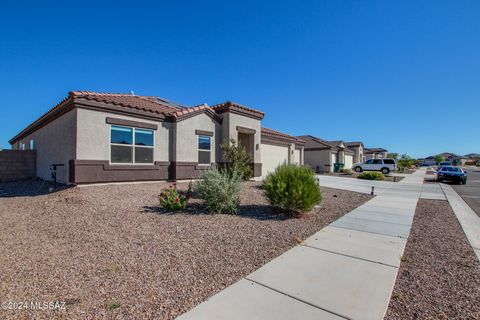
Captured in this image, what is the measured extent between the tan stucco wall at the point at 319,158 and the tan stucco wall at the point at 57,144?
88.8ft

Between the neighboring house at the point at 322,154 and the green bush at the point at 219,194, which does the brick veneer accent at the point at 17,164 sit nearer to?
the green bush at the point at 219,194

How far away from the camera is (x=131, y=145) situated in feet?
38.4

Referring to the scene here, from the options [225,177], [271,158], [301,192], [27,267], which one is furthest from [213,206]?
[271,158]

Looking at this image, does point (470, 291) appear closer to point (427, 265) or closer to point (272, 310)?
point (427, 265)

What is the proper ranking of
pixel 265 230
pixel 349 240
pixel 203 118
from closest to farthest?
pixel 349 240 < pixel 265 230 < pixel 203 118

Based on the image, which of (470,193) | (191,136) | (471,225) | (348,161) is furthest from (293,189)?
(348,161)

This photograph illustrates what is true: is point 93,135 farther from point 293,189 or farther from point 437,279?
point 437,279

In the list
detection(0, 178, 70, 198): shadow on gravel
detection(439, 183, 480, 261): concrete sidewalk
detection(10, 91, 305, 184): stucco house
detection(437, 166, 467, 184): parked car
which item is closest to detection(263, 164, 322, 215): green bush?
detection(439, 183, 480, 261): concrete sidewalk

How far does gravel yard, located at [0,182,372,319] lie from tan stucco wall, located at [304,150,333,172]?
82.3 feet

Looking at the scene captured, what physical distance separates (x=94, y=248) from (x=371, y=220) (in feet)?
24.2

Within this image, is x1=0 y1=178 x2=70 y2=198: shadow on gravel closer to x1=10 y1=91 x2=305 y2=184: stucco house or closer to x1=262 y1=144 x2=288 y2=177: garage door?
x1=10 y1=91 x2=305 y2=184: stucco house

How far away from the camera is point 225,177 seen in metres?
7.85

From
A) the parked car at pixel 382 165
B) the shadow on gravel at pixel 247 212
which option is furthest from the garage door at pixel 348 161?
the shadow on gravel at pixel 247 212

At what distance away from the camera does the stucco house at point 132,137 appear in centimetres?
1038
